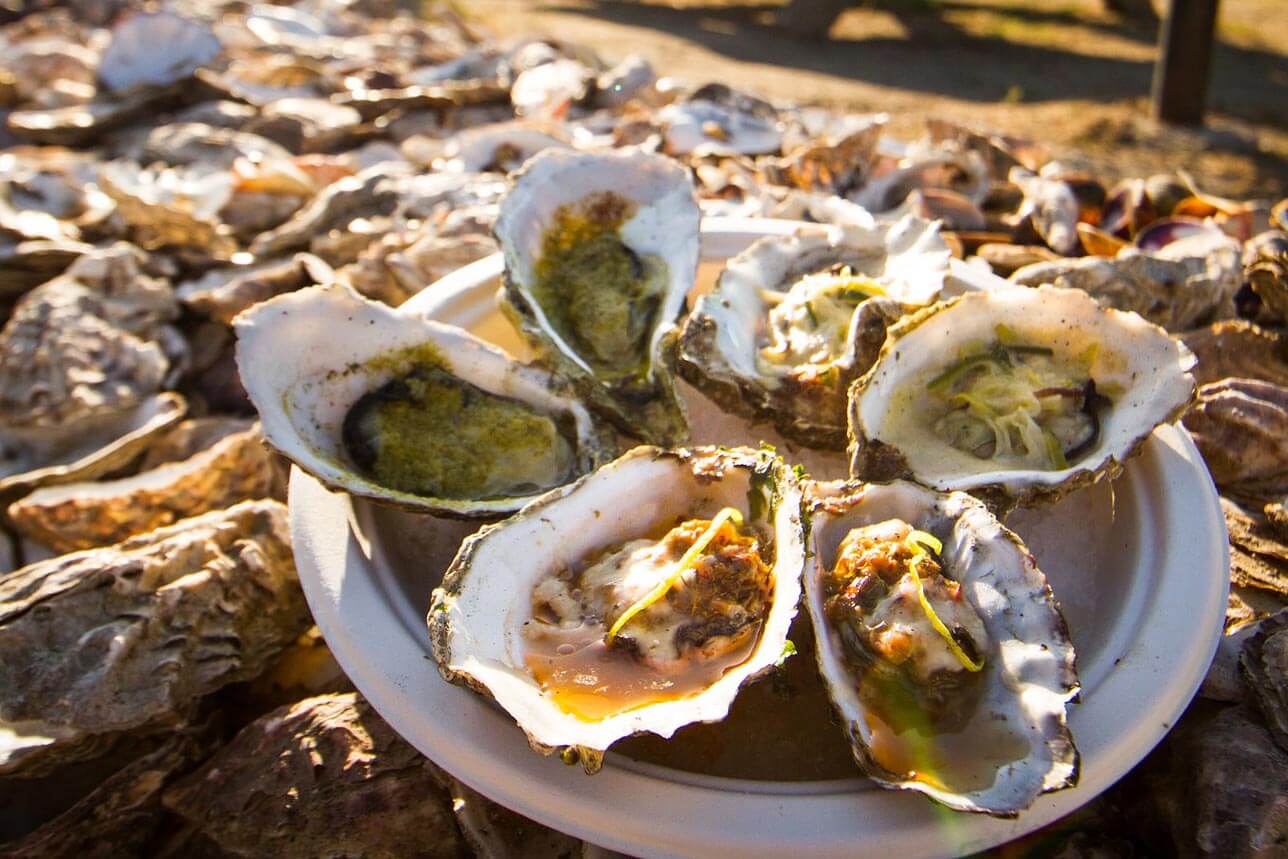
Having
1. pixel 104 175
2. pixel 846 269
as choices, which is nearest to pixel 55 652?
pixel 846 269

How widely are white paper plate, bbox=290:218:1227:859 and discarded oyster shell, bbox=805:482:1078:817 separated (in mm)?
73

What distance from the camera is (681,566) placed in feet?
4.50

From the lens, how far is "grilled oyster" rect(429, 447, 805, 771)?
1226mm

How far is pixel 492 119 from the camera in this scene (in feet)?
14.0

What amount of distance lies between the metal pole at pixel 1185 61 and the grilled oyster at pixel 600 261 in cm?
530

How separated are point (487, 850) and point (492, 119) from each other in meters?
3.46

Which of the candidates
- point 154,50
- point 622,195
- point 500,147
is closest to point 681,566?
point 622,195

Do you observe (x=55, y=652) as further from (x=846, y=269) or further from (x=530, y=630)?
(x=846, y=269)

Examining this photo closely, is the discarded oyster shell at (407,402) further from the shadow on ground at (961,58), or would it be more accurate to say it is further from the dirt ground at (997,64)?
the shadow on ground at (961,58)

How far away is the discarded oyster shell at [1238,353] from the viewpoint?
2.16 metres

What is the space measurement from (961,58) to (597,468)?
7552mm

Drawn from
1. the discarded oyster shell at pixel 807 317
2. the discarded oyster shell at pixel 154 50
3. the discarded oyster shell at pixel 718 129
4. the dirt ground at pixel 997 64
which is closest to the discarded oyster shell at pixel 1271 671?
the discarded oyster shell at pixel 807 317

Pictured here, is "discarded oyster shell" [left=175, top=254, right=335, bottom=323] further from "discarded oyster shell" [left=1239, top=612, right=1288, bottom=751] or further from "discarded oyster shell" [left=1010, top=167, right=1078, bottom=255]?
"discarded oyster shell" [left=1239, top=612, right=1288, bottom=751]

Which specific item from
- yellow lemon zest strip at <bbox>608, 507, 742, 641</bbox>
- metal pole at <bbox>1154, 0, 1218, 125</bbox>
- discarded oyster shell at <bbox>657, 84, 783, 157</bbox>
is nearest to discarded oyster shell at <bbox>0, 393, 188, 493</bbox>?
yellow lemon zest strip at <bbox>608, 507, 742, 641</bbox>
